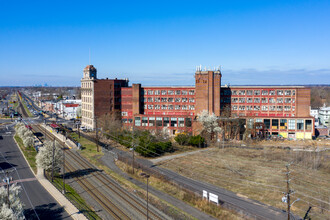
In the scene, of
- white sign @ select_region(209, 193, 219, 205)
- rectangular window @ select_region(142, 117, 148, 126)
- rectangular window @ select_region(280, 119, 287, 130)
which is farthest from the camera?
rectangular window @ select_region(142, 117, 148, 126)

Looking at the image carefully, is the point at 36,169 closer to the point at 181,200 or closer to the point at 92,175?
the point at 92,175

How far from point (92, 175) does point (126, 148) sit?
1987cm

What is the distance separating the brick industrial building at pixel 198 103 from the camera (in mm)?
77188

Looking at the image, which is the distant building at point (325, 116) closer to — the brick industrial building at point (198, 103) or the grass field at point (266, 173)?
the brick industrial building at point (198, 103)

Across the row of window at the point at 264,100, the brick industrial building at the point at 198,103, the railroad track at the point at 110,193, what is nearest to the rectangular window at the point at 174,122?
the brick industrial building at the point at 198,103

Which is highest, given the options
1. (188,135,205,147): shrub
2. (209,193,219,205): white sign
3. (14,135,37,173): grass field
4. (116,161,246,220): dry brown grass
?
(188,135,205,147): shrub

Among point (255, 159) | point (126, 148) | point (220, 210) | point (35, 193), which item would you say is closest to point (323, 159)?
point (255, 159)

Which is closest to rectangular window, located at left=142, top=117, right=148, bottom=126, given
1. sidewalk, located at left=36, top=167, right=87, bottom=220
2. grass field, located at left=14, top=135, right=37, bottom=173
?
grass field, located at left=14, top=135, right=37, bottom=173

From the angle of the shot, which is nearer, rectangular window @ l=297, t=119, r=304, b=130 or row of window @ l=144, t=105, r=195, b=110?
rectangular window @ l=297, t=119, r=304, b=130

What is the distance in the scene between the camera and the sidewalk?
30.4 m

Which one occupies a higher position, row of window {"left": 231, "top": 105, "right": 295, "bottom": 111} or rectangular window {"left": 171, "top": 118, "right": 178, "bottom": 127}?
row of window {"left": 231, "top": 105, "right": 295, "bottom": 111}

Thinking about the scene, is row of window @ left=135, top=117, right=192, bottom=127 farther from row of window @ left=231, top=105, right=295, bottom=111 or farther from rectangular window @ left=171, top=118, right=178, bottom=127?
row of window @ left=231, top=105, right=295, bottom=111

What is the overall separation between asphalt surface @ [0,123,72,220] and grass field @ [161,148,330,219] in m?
20.8

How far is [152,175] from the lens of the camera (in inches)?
1742
